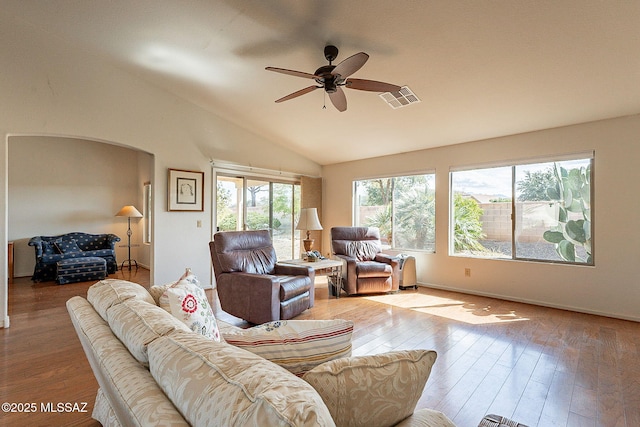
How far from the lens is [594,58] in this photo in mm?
2680

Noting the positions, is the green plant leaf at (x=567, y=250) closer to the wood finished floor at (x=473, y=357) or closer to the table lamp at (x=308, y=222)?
the wood finished floor at (x=473, y=357)

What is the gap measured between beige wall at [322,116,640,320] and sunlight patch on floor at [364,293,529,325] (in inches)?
23.7

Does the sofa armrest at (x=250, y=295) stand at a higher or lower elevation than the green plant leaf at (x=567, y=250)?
lower

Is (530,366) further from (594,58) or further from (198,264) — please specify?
(198,264)

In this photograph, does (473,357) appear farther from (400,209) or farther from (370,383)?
(400,209)

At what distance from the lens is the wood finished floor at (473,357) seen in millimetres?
1898

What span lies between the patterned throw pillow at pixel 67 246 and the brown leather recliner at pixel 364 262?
4.88m

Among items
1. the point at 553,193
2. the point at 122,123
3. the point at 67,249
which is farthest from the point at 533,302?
the point at 67,249

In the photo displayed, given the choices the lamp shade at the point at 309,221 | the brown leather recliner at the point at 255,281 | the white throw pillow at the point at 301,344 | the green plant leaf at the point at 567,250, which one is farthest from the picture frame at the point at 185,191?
the green plant leaf at the point at 567,250

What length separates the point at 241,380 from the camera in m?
0.58

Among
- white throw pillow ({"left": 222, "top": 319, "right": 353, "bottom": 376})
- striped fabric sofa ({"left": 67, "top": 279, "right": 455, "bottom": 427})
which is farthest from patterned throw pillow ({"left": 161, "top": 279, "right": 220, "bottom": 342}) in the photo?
white throw pillow ({"left": 222, "top": 319, "right": 353, "bottom": 376})

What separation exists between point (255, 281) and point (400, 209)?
129 inches

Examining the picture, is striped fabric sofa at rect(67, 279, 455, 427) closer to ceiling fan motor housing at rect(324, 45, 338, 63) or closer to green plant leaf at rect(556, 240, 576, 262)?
ceiling fan motor housing at rect(324, 45, 338, 63)

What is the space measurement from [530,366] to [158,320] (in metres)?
2.73
